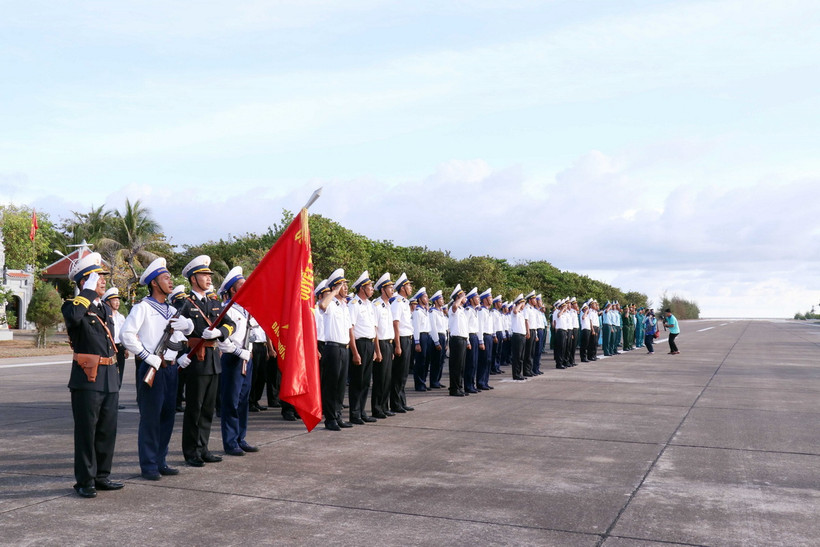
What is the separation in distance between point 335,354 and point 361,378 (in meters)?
0.78

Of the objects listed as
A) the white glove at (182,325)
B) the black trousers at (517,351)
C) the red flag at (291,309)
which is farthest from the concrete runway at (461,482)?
the black trousers at (517,351)

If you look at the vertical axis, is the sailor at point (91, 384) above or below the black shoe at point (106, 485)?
above

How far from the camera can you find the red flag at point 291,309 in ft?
24.4


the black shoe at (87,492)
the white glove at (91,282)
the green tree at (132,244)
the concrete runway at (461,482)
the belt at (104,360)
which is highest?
the green tree at (132,244)

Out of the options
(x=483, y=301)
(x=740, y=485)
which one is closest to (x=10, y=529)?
(x=740, y=485)

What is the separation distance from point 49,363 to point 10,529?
17.9 metres

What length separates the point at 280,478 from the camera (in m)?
6.91

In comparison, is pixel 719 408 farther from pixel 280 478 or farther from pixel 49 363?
pixel 49 363

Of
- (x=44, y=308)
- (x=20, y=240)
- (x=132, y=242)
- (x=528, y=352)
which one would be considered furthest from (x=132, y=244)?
(x=528, y=352)

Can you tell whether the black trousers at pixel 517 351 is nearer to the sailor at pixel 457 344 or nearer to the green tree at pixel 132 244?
the sailor at pixel 457 344

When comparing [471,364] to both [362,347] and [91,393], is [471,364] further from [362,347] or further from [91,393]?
[91,393]

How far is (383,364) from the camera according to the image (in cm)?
1101

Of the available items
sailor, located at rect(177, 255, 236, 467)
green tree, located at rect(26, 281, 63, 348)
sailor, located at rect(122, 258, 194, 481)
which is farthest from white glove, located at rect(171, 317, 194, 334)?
green tree, located at rect(26, 281, 63, 348)

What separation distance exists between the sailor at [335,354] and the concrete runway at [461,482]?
349mm
